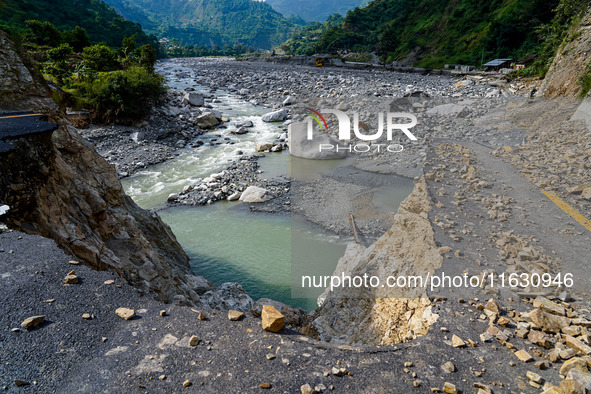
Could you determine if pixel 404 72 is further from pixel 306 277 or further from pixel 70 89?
pixel 306 277

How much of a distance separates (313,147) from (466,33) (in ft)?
166

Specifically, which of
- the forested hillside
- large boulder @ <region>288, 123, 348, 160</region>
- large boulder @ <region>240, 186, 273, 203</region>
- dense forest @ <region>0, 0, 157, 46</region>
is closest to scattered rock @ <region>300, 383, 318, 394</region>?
large boulder @ <region>240, 186, 273, 203</region>

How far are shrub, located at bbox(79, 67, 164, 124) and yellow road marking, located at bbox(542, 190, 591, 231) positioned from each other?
75.3 feet

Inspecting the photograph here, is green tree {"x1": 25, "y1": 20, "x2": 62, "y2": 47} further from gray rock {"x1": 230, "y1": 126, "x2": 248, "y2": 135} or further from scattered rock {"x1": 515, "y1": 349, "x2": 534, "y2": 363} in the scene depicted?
scattered rock {"x1": 515, "y1": 349, "x2": 534, "y2": 363}

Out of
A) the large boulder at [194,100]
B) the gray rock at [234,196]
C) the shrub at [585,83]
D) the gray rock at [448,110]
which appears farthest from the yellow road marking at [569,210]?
the large boulder at [194,100]

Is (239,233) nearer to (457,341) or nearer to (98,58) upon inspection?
(457,341)

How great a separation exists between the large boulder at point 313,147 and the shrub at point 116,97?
11.1 m

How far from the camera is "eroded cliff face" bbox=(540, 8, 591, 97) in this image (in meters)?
13.3

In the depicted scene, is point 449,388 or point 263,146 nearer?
point 449,388

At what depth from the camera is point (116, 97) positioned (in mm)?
21594

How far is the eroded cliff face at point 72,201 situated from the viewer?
5.72m

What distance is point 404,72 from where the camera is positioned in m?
50.3

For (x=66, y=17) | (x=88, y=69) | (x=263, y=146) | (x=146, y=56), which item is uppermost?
(x=66, y=17)

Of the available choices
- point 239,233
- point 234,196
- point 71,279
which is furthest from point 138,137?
point 71,279
